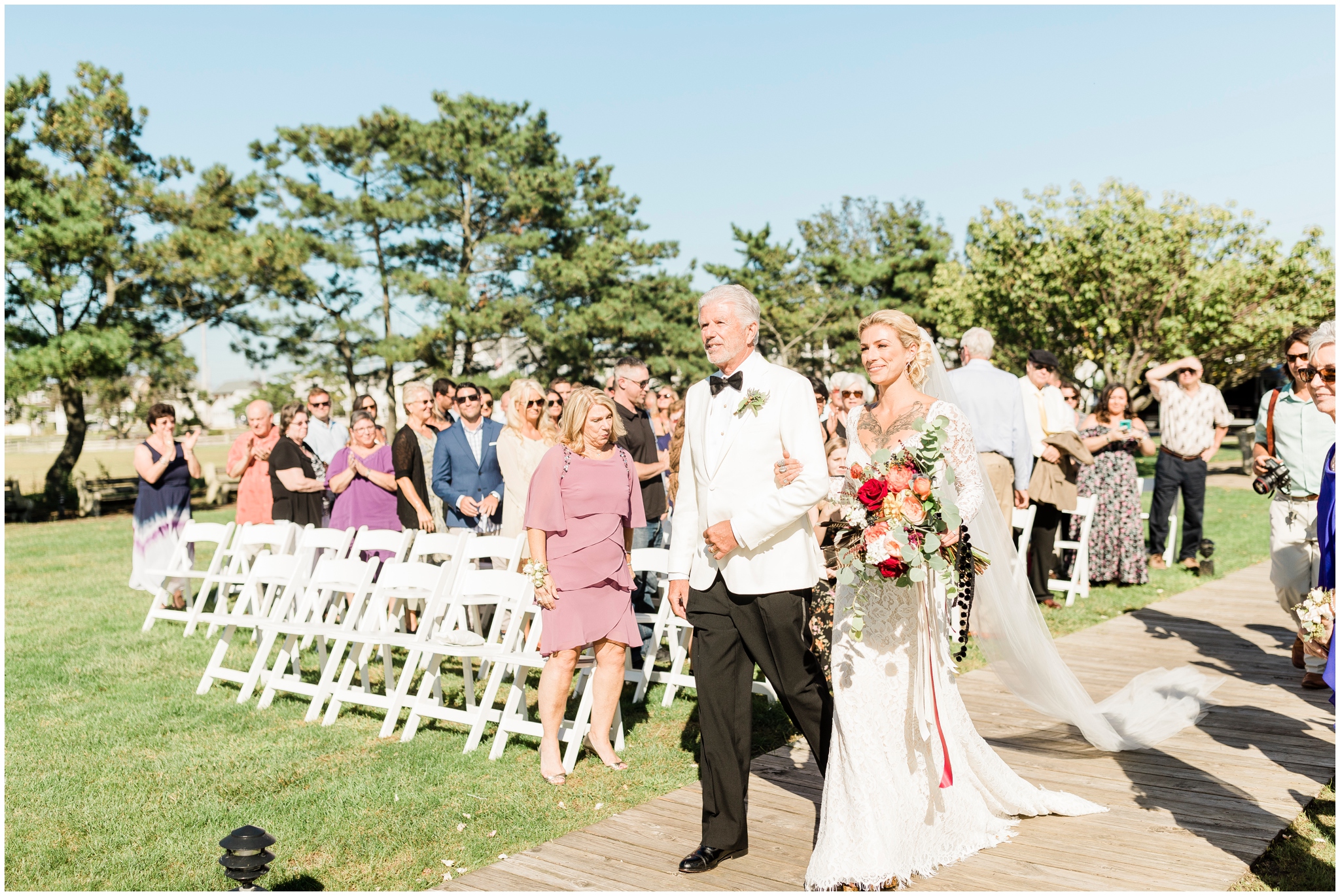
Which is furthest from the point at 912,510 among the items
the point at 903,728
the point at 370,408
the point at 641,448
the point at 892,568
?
the point at 370,408

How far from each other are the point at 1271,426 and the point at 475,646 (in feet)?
17.4

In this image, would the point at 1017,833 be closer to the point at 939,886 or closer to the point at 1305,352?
the point at 939,886

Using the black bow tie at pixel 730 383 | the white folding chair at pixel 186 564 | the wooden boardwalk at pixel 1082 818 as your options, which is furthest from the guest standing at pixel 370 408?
the black bow tie at pixel 730 383

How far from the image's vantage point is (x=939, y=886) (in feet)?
12.7

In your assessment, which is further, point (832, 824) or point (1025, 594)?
point (1025, 594)

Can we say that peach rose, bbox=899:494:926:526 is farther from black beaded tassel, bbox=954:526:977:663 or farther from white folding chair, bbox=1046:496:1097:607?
white folding chair, bbox=1046:496:1097:607

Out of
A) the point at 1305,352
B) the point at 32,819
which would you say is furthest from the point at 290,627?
the point at 1305,352

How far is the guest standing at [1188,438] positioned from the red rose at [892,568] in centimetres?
821

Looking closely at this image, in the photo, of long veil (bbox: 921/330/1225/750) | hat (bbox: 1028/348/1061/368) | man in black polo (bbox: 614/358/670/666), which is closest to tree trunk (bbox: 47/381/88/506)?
man in black polo (bbox: 614/358/670/666)

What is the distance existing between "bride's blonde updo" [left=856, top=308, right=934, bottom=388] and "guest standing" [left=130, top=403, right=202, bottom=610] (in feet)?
27.1

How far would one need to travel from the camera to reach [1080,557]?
394 inches

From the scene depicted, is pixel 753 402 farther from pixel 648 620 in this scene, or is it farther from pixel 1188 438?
pixel 1188 438

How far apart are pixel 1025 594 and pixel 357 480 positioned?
5.94 m

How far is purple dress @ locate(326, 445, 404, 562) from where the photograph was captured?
8984mm
